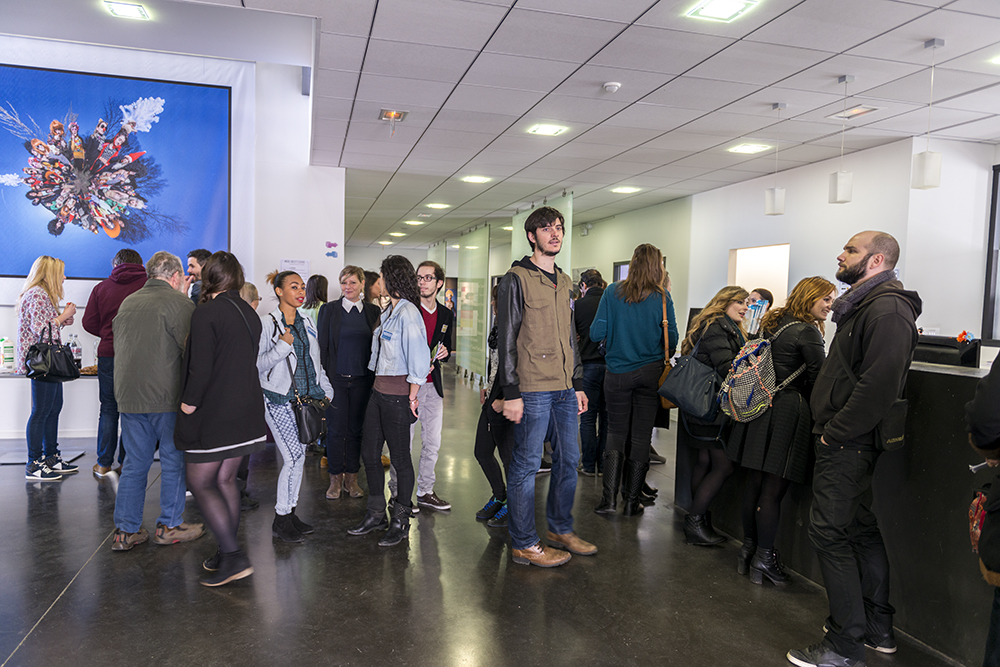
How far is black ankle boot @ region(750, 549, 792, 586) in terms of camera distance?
310 centimetres

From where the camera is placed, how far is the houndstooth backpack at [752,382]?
305cm

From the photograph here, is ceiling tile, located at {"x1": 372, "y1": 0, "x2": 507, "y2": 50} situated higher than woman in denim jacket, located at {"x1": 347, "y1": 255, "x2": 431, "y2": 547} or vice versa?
ceiling tile, located at {"x1": 372, "y1": 0, "x2": 507, "y2": 50}

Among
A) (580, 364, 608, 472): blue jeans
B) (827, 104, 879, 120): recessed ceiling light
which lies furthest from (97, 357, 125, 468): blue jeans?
(827, 104, 879, 120): recessed ceiling light

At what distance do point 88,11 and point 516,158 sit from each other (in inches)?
159

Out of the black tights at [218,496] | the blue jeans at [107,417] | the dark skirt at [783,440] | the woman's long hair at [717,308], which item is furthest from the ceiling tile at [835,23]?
the blue jeans at [107,417]

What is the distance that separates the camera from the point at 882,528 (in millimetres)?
2725

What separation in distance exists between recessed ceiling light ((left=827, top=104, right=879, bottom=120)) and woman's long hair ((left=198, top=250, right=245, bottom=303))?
15.7 feet

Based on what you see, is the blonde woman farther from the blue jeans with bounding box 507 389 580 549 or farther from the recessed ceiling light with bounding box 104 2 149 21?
the blue jeans with bounding box 507 389 580 549

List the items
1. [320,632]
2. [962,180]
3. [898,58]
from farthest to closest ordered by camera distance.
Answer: [962,180] < [898,58] < [320,632]

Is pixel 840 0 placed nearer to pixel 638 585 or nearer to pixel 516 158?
pixel 638 585

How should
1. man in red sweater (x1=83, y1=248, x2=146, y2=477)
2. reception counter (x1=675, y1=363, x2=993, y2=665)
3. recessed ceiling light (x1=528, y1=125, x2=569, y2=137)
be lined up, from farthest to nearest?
recessed ceiling light (x1=528, y1=125, x2=569, y2=137) < man in red sweater (x1=83, y1=248, x2=146, y2=477) < reception counter (x1=675, y1=363, x2=993, y2=665)

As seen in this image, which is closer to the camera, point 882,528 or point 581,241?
point 882,528

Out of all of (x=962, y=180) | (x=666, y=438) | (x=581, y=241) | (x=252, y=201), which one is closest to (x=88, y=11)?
(x=252, y=201)

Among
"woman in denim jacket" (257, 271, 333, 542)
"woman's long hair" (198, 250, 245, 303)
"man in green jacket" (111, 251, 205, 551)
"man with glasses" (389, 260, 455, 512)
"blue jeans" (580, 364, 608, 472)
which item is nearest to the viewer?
"woman's long hair" (198, 250, 245, 303)
